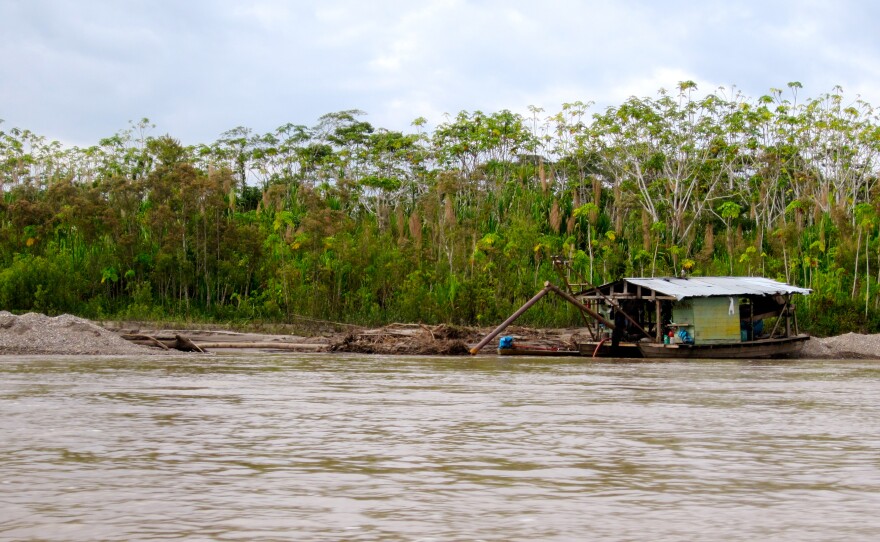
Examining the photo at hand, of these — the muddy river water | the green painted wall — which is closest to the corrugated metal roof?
the green painted wall

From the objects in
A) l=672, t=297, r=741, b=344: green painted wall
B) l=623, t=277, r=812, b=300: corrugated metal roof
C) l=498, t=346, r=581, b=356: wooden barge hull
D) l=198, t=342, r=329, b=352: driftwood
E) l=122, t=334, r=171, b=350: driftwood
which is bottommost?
l=498, t=346, r=581, b=356: wooden barge hull

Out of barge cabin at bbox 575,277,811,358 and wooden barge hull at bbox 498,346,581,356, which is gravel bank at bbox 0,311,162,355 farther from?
barge cabin at bbox 575,277,811,358

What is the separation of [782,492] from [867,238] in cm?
2761

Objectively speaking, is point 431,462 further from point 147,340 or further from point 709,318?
point 709,318

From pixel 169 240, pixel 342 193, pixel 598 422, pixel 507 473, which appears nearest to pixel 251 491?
pixel 507 473

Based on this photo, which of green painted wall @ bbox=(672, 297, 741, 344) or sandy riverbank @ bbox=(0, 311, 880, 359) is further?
green painted wall @ bbox=(672, 297, 741, 344)

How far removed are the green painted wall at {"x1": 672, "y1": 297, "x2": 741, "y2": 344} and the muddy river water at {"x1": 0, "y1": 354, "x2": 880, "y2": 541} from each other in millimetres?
10304

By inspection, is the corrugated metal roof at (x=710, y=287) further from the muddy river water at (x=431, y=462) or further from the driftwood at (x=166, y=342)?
the driftwood at (x=166, y=342)

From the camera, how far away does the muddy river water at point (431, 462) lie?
4.90 meters

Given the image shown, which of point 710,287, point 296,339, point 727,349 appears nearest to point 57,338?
point 296,339

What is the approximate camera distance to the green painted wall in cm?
2441

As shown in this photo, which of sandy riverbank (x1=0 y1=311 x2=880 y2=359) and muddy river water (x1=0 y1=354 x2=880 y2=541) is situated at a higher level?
sandy riverbank (x1=0 y1=311 x2=880 y2=359)

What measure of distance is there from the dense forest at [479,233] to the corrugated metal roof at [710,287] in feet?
9.37

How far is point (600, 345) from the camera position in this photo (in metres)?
24.0
